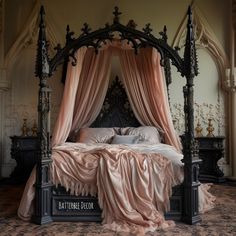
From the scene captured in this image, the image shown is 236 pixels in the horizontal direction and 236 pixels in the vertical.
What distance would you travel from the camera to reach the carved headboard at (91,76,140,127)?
7008 mm

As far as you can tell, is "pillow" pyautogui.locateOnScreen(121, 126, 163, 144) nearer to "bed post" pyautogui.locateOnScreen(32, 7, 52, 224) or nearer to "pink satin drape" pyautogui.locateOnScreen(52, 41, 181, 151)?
"pink satin drape" pyautogui.locateOnScreen(52, 41, 181, 151)

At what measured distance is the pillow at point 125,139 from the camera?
241 inches

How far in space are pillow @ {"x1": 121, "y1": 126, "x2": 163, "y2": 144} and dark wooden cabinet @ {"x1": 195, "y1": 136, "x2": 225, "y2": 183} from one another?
112cm

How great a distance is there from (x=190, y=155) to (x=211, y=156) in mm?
2989

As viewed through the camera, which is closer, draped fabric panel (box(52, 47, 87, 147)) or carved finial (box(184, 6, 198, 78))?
carved finial (box(184, 6, 198, 78))

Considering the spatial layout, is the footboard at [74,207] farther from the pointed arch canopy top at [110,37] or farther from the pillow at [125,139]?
the pillow at [125,139]

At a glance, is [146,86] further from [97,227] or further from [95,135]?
[97,227]

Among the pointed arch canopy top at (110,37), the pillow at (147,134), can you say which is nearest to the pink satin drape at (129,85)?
the pillow at (147,134)

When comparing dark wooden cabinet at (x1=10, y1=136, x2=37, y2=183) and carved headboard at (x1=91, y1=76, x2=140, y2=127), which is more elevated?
carved headboard at (x1=91, y1=76, x2=140, y2=127)

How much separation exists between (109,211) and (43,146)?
4.15 ft

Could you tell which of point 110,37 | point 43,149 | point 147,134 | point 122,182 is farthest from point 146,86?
point 43,149

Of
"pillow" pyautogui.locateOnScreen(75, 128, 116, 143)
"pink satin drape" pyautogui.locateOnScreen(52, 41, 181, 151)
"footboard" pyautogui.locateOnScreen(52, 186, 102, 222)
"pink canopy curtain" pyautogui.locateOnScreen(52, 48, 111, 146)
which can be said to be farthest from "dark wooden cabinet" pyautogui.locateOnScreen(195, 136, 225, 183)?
"footboard" pyautogui.locateOnScreen(52, 186, 102, 222)

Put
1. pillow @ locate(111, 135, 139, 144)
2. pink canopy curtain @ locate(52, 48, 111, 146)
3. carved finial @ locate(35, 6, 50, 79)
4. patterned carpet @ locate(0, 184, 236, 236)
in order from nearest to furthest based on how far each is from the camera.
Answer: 1. patterned carpet @ locate(0, 184, 236, 236)
2. carved finial @ locate(35, 6, 50, 79)
3. pillow @ locate(111, 135, 139, 144)
4. pink canopy curtain @ locate(52, 48, 111, 146)

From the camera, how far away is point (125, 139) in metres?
6.16
